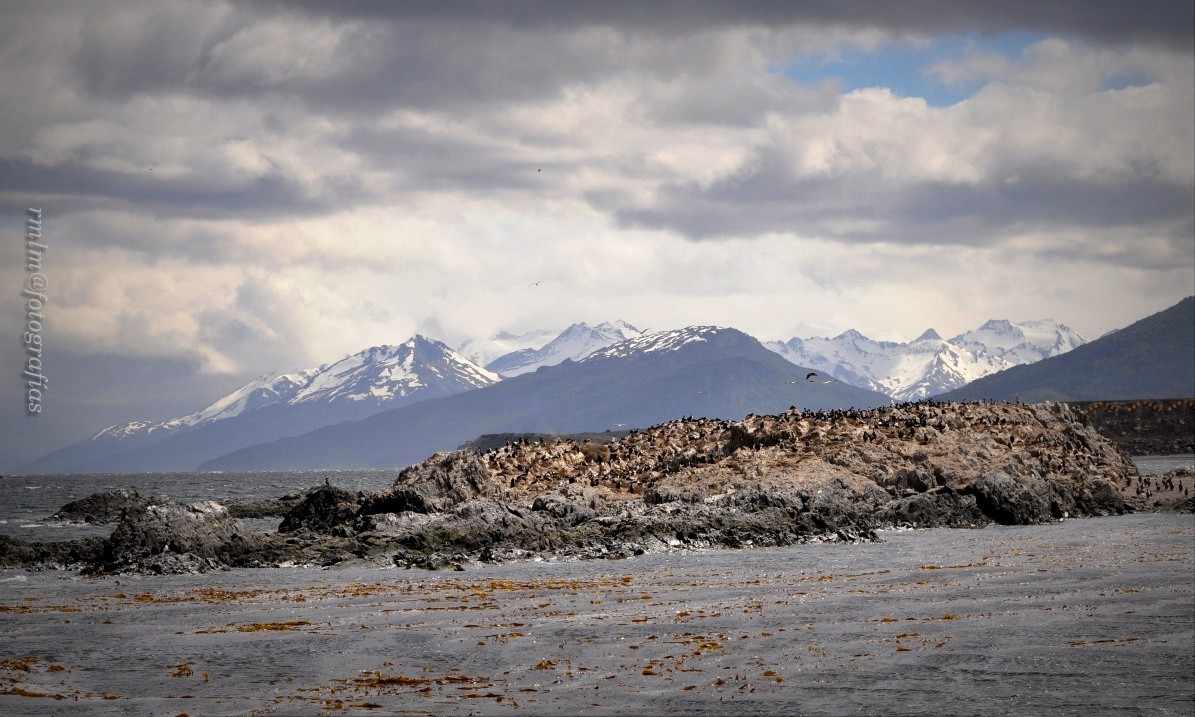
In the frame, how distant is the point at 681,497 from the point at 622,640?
3530 cm

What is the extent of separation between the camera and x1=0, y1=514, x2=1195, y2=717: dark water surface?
22.3 m

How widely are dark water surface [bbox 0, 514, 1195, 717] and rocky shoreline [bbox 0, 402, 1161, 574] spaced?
192 inches

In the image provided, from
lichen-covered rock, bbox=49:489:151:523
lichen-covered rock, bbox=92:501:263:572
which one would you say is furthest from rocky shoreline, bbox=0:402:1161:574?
lichen-covered rock, bbox=49:489:151:523

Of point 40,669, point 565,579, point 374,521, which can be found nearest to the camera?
point 40,669

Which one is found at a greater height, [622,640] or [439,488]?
[439,488]

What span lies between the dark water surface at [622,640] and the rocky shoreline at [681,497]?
4.89 metres

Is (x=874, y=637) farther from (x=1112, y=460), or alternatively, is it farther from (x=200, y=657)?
(x=1112, y=460)

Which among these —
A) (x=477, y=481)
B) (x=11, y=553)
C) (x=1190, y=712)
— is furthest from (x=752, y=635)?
(x=477, y=481)

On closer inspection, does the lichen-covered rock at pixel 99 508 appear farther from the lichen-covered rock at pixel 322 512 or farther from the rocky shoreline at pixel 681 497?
the lichen-covered rock at pixel 322 512

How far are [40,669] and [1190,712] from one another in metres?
23.0

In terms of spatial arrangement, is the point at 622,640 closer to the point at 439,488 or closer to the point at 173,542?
the point at 173,542

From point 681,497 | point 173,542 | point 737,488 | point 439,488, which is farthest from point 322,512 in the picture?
point 737,488

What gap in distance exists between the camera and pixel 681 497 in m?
63.1

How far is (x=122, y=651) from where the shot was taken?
27438 mm
